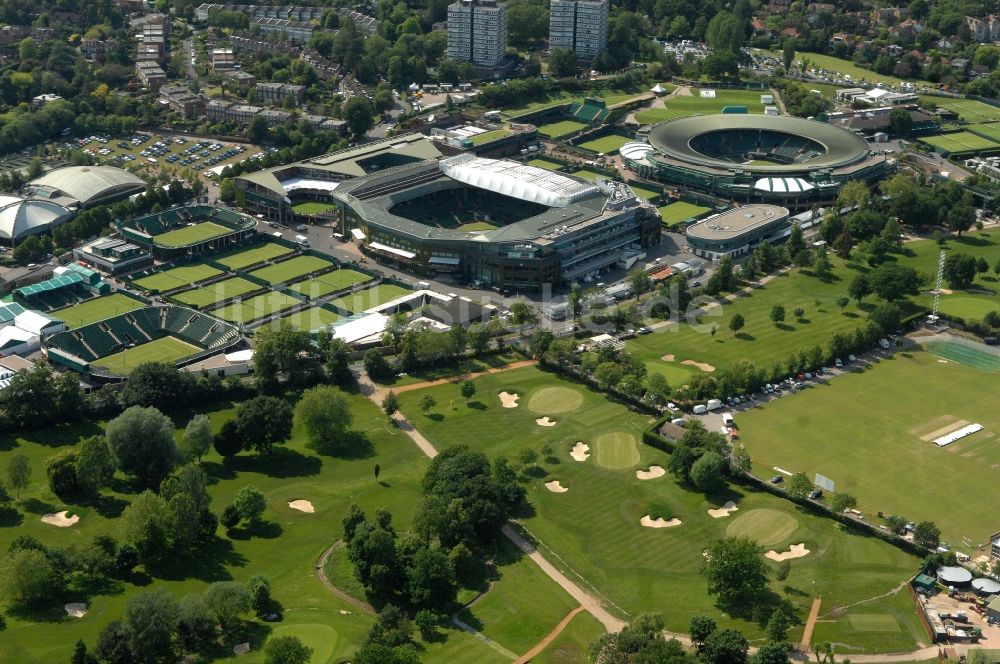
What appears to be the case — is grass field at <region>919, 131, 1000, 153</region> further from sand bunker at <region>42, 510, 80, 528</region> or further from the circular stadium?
sand bunker at <region>42, 510, 80, 528</region>

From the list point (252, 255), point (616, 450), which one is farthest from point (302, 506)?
point (252, 255)

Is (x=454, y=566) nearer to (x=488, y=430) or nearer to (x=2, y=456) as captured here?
(x=488, y=430)

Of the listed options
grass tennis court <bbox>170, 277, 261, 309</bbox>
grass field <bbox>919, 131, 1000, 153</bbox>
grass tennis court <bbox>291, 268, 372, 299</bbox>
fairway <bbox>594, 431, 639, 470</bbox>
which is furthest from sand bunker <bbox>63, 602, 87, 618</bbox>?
grass field <bbox>919, 131, 1000, 153</bbox>

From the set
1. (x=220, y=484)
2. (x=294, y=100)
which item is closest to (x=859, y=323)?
(x=220, y=484)

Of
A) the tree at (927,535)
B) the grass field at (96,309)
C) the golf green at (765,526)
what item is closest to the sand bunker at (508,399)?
the golf green at (765,526)

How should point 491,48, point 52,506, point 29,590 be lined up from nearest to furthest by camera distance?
point 29,590
point 52,506
point 491,48

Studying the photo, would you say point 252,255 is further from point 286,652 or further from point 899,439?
point 899,439
